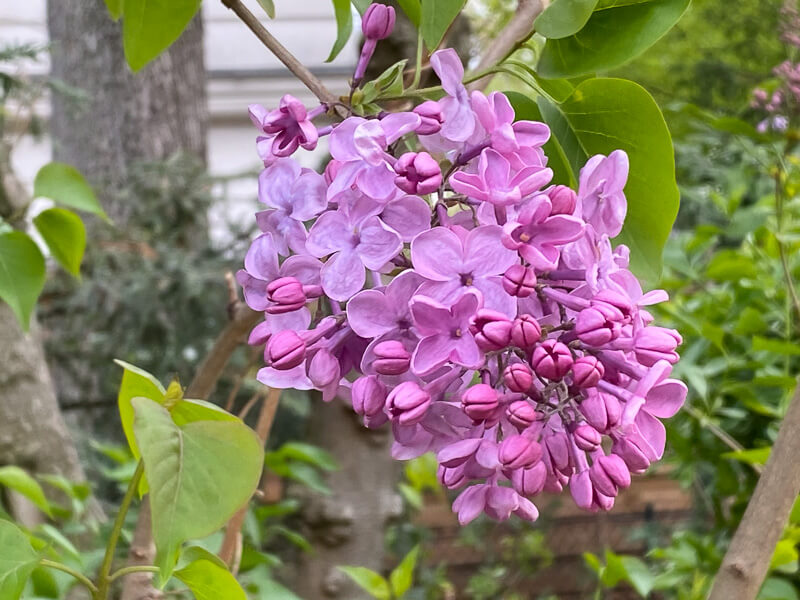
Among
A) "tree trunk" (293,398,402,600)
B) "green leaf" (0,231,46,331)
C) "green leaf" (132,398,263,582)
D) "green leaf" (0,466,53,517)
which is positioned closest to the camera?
"green leaf" (132,398,263,582)

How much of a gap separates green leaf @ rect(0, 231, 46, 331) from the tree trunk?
62 centimetres

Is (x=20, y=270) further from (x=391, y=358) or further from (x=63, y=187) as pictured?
(x=391, y=358)

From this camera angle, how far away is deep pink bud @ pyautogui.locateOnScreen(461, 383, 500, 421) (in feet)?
0.90

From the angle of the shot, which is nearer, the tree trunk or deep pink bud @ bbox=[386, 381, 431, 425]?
deep pink bud @ bbox=[386, 381, 431, 425]

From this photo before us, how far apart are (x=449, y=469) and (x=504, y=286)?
73 millimetres

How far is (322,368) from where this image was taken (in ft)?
1.02

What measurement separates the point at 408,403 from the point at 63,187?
47cm

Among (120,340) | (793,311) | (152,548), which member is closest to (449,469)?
(152,548)

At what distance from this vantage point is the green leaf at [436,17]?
0.32m

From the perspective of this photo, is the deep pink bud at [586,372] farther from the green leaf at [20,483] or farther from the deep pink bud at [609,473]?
the green leaf at [20,483]

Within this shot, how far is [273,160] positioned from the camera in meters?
0.32

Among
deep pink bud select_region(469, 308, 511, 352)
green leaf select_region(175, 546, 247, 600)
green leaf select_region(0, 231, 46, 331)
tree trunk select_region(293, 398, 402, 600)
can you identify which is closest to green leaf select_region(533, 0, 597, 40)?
deep pink bud select_region(469, 308, 511, 352)

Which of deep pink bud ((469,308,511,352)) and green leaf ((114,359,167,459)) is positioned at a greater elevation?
deep pink bud ((469,308,511,352))

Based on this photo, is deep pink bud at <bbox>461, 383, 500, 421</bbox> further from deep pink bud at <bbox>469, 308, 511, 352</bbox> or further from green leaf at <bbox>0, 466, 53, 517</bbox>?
green leaf at <bbox>0, 466, 53, 517</bbox>
